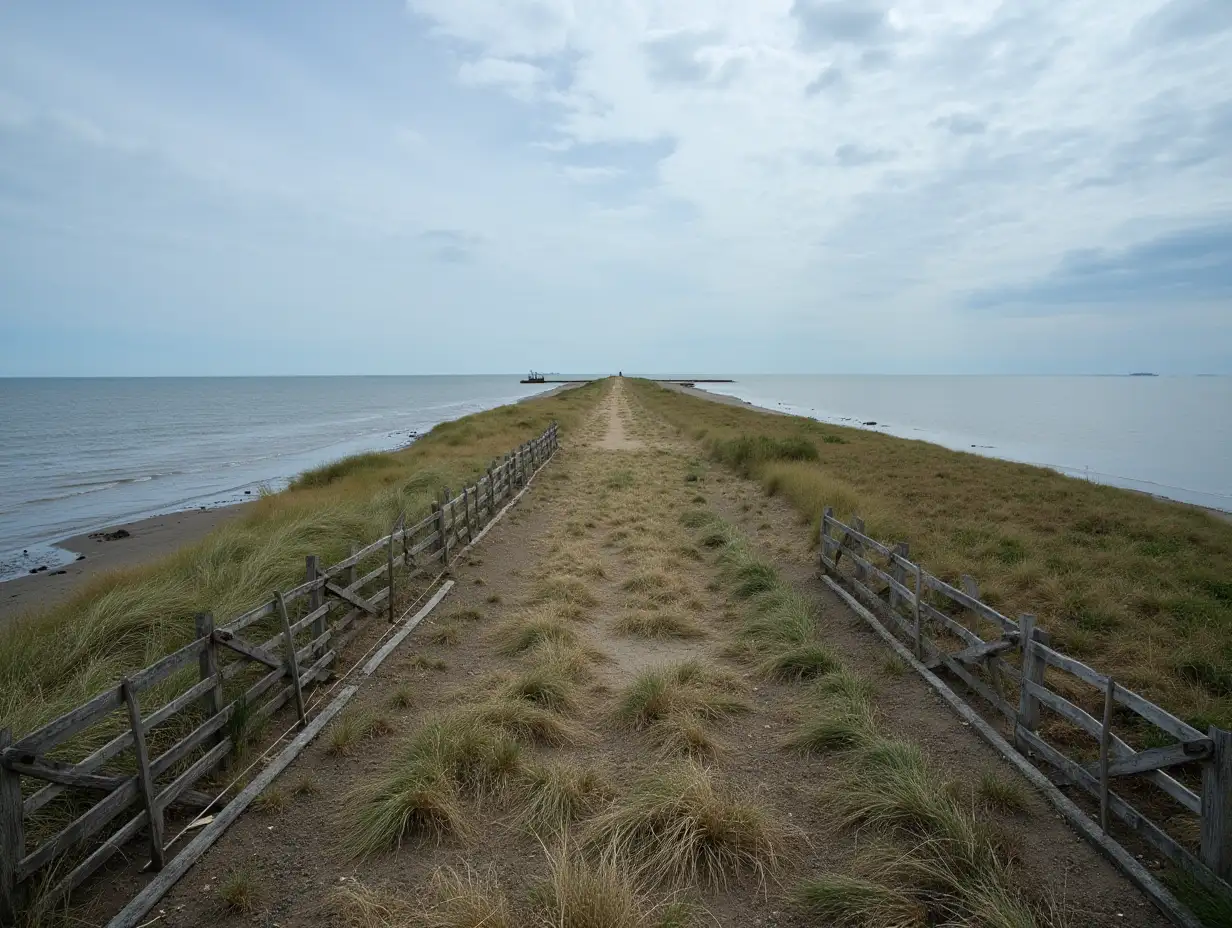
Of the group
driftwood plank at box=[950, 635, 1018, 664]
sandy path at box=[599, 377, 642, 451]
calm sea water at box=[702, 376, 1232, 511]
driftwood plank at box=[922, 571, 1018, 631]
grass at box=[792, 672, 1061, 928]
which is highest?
driftwood plank at box=[922, 571, 1018, 631]

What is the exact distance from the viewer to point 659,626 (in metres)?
8.97

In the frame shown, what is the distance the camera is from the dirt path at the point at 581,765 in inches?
166

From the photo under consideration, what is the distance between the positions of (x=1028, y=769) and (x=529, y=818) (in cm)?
382

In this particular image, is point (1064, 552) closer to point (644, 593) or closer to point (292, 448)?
point (644, 593)

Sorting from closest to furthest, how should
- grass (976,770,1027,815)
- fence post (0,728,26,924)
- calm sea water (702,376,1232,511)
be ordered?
fence post (0,728,26,924), grass (976,770,1027,815), calm sea water (702,376,1232,511)

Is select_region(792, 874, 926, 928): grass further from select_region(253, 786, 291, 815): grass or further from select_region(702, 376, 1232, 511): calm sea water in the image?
select_region(702, 376, 1232, 511): calm sea water

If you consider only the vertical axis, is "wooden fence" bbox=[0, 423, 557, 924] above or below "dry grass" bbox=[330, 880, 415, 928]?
above

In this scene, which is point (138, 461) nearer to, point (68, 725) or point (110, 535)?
point (110, 535)

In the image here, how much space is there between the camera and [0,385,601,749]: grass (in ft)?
19.9

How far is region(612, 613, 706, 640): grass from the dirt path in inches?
1.1

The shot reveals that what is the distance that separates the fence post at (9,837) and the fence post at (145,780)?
68 centimetres

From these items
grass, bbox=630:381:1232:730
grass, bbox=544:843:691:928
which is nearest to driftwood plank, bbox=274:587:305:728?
grass, bbox=544:843:691:928

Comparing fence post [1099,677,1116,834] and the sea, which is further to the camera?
the sea

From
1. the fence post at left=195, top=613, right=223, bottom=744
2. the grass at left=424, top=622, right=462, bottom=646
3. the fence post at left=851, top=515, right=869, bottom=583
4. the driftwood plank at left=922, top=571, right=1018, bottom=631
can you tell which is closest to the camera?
the fence post at left=195, top=613, right=223, bottom=744
